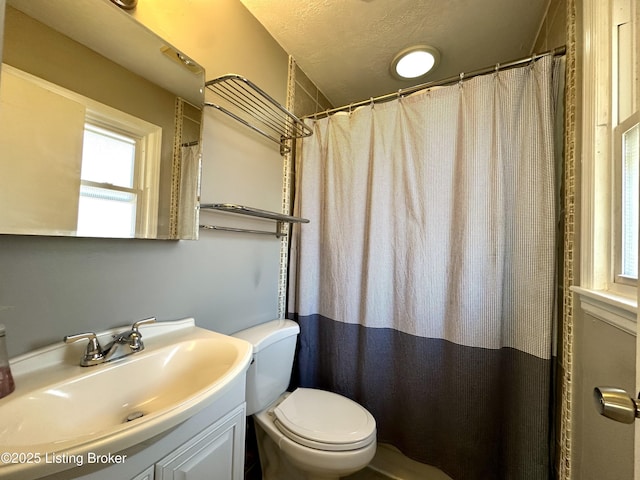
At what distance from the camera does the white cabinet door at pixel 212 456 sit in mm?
608

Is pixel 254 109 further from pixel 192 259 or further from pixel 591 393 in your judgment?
pixel 591 393

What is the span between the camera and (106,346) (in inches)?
29.6

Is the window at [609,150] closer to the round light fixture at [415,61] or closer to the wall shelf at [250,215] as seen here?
the round light fixture at [415,61]

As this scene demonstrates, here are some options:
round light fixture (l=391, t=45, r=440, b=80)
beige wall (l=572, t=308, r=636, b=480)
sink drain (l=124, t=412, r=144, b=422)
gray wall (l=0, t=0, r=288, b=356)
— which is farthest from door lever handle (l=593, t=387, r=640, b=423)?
round light fixture (l=391, t=45, r=440, b=80)

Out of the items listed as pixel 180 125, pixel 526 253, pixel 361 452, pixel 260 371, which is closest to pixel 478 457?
pixel 361 452

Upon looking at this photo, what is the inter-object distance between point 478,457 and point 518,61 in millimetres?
1706

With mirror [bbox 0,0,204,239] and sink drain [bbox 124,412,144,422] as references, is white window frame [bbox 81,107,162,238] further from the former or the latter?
sink drain [bbox 124,412,144,422]

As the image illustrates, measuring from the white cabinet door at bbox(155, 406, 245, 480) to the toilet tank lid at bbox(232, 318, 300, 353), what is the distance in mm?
Answer: 328

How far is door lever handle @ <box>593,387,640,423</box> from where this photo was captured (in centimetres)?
36

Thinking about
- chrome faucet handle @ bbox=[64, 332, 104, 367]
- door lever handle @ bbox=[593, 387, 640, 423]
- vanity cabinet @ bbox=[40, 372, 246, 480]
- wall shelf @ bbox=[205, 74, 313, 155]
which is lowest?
vanity cabinet @ bbox=[40, 372, 246, 480]

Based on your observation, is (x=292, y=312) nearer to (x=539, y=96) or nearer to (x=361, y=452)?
(x=361, y=452)

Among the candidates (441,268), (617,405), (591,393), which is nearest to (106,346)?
(617,405)

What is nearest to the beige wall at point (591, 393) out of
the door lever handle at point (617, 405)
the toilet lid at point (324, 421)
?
the door lever handle at point (617, 405)

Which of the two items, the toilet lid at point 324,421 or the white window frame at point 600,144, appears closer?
the white window frame at point 600,144
